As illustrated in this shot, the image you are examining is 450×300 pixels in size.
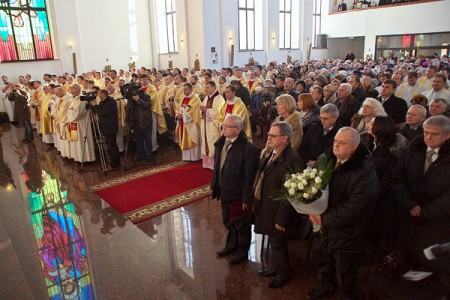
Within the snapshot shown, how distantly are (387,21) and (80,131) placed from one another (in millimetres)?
23400

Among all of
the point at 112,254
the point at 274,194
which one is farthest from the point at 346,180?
the point at 112,254

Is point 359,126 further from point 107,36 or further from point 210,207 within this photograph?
point 107,36

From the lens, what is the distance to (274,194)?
3602mm

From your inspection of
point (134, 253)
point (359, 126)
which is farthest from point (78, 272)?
point (359, 126)

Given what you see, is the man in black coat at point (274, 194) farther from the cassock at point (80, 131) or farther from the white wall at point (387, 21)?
the white wall at point (387, 21)

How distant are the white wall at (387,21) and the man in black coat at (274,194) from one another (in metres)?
23.0

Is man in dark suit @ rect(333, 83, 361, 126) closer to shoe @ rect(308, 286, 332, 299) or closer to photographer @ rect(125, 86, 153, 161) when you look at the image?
shoe @ rect(308, 286, 332, 299)

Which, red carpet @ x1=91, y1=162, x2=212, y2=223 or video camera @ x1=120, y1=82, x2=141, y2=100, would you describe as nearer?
red carpet @ x1=91, y1=162, x2=212, y2=223

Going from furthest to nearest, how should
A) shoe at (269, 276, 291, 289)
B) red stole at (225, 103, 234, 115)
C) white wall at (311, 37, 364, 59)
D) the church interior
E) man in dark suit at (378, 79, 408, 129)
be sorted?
1. white wall at (311, 37, 364, 59)
2. red stole at (225, 103, 234, 115)
3. man in dark suit at (378, 79, 408, 129)
4. the church interior
5. shoe at (269, 276, 291, 289)

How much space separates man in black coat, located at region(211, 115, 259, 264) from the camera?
13.3 ft

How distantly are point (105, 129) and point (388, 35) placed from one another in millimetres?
23474

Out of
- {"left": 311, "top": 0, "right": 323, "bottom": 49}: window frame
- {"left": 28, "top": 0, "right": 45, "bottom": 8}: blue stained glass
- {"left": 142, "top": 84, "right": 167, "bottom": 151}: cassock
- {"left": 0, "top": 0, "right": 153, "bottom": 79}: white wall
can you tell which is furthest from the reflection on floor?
{"left": 311, "top": 0, "right": 323, "bottom": 49}: window frame

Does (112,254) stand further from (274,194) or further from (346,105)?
(346,105)

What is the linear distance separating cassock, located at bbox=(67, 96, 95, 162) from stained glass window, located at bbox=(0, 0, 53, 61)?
1075 centimetres
